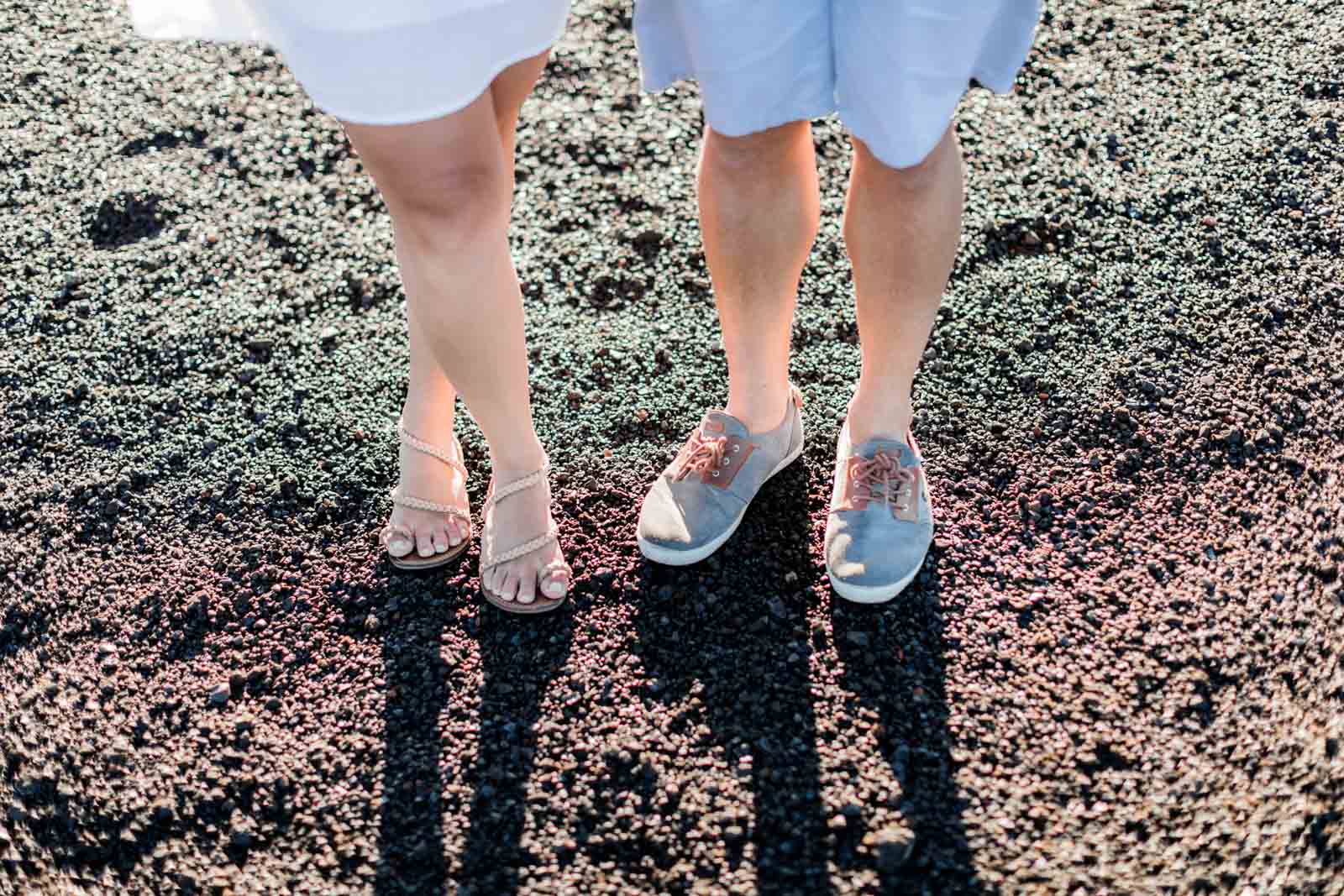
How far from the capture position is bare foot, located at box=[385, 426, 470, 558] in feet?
8.31

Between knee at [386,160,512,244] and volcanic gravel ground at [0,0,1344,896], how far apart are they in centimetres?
89

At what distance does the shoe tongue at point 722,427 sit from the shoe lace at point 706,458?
0.01 meters

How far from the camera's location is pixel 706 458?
8.33ft

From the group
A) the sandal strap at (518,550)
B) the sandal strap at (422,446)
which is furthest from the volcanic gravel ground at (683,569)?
the sandal strap at (422,446)

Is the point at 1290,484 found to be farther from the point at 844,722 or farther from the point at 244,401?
the point at 244,401

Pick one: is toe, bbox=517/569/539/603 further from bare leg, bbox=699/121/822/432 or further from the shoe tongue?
bare leg, bbox=699/121/822/432

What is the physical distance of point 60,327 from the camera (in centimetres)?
323

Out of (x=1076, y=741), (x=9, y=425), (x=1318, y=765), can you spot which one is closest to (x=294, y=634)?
(x=9, y=425)

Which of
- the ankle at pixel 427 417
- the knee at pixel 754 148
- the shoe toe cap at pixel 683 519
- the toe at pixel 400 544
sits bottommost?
the toe at pixel 400 544

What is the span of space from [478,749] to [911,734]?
0.85m

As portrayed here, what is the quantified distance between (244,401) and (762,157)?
1.62m

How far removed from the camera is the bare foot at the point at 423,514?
8.31ft

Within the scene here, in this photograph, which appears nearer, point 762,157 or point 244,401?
point 762,157

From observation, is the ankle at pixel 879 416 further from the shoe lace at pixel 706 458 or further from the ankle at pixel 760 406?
the shoe lace at pixel 706 458
